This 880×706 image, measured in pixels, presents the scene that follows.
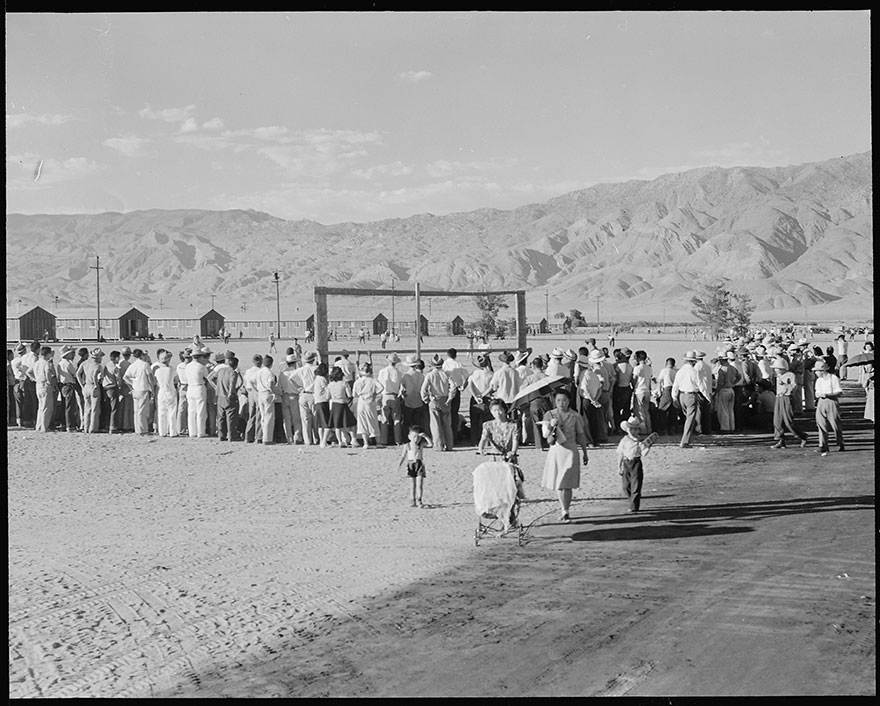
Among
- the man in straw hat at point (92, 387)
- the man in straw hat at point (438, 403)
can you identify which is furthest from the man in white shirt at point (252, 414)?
the man in straw hat at point (92, 387)

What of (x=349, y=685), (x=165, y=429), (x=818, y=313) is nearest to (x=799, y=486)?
(x=349, y=685)

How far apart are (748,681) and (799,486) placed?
697cm

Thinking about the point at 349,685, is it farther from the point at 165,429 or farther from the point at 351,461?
the point at 165,429

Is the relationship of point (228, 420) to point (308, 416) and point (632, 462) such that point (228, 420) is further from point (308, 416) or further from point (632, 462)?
point (632, 462)

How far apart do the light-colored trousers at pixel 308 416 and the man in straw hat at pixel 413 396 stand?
1.58 metres

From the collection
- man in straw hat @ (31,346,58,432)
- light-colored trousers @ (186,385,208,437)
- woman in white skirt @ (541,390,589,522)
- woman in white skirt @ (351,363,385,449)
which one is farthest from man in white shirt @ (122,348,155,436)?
woman in white skirt @ (541,390,589,522)

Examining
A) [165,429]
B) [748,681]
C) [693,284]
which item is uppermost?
[693,284]

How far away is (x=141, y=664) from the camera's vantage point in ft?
21.6

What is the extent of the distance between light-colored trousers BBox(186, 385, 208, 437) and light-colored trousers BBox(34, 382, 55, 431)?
3255mm

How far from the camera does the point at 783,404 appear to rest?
1568cm

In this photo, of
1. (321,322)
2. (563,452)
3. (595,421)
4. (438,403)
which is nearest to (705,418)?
(595,421)

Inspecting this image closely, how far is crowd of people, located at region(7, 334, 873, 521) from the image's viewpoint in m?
15.7

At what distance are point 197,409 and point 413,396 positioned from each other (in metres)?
4.35

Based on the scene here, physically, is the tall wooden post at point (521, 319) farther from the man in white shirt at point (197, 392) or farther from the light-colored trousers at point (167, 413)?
the light-colored trousers at point (167, 413)
